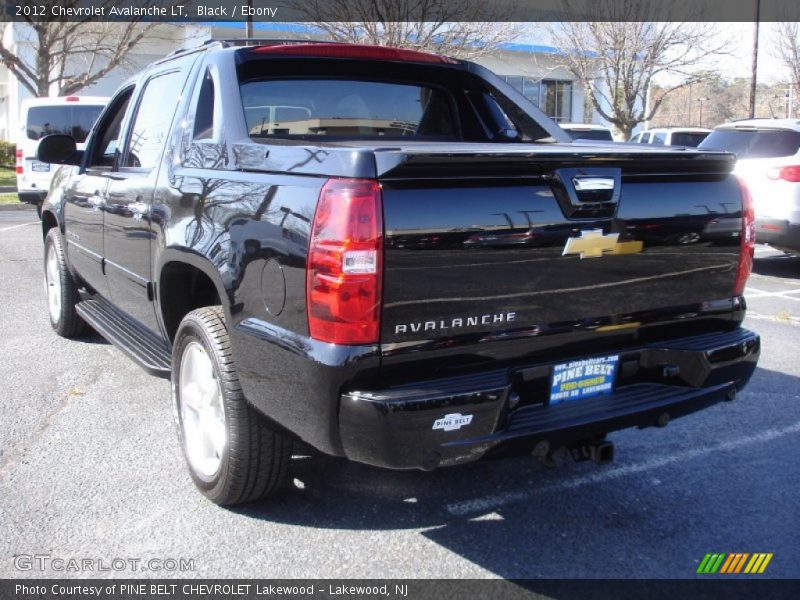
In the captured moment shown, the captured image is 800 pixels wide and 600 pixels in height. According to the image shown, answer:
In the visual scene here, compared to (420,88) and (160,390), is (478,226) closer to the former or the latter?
(420,88)

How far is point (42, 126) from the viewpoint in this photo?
1416cm

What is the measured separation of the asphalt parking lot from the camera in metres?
3.13

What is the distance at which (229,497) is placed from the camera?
337 cm

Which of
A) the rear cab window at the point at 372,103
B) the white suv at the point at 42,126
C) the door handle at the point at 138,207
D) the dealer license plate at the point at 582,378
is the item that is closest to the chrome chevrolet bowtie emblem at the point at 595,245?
the dealer license plate at the point at 582,378

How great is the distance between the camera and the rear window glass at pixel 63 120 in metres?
13.6

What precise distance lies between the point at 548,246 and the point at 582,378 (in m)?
0.54

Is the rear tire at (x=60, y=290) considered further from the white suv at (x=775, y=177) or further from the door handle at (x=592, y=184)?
the white suv at (x=775, y=177)

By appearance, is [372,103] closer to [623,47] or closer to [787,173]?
[787,173]

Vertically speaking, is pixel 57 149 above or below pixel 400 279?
above

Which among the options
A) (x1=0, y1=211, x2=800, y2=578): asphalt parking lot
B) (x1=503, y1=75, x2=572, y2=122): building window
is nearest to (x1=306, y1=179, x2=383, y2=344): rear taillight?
(x1=0, y1=211, x2=800, y2=578): asphalt parking lot

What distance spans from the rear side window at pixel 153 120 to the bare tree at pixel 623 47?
74.7ft

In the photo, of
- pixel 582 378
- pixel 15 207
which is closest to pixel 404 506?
pixel 582 378

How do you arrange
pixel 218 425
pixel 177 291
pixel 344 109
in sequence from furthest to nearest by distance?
pixel 344 109 → pixel 177 291 → pixel 218 425

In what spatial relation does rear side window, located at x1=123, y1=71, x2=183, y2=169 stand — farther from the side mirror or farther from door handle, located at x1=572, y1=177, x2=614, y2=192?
door handle, located at x1=572, y1=177, x2=614, y2=192
